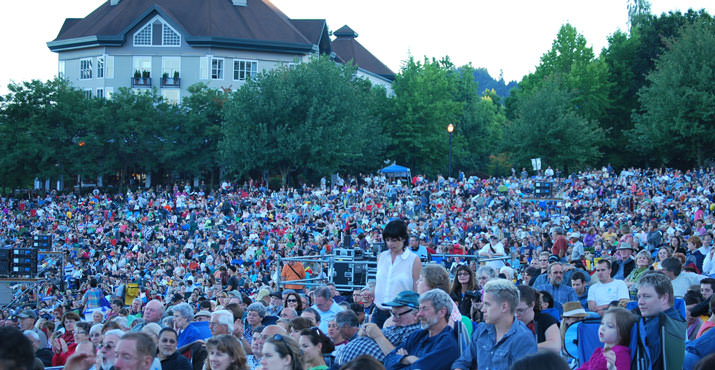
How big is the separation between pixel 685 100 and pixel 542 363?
46.7m

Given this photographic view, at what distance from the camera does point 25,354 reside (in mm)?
4215

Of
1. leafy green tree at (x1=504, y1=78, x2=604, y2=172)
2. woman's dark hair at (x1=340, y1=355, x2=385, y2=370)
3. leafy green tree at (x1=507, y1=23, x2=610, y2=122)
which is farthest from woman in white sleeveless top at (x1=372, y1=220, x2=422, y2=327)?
leafy green tree at (x1=507, y1=23, x2=610, y2=122)

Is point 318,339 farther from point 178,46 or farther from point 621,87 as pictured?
point 621,87

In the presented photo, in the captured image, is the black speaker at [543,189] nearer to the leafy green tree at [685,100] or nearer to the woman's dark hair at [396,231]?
the leafy green tree at [685,100]

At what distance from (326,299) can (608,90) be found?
49944 millimetres

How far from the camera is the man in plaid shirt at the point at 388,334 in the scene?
6.29m

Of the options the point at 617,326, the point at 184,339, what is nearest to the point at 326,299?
the point at 184,339

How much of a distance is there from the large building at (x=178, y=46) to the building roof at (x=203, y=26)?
6cm

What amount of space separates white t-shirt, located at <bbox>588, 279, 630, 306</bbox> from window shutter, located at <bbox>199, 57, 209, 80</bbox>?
50.4 m

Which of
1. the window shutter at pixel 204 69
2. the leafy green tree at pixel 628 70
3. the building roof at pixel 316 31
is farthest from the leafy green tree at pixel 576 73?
the window shutter at pixel 204 69

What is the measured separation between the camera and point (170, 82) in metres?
57.2

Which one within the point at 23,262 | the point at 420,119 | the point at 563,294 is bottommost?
the point at 23,262

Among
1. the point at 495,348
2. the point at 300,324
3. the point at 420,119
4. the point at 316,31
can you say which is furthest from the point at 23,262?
the point at 316,31

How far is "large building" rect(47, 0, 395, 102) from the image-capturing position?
56875 millimetres
